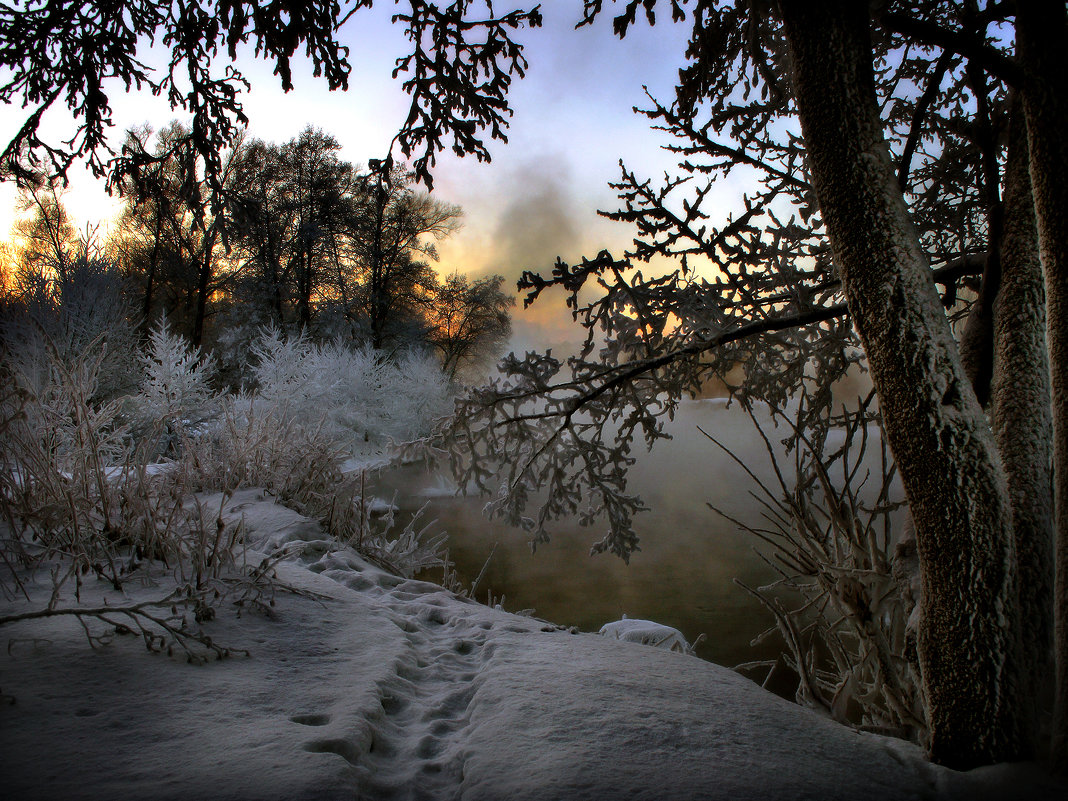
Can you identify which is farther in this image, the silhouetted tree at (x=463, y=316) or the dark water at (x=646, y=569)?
the silhouetted tree at (x=463, y=316)

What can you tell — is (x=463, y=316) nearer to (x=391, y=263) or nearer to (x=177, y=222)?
(x=391, y=263)

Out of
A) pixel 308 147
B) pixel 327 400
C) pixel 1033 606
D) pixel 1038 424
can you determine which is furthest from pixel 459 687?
pixel 308 147

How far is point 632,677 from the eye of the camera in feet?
7.58

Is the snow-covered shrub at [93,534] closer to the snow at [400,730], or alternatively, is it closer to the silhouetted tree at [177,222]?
the snow at [400,730]

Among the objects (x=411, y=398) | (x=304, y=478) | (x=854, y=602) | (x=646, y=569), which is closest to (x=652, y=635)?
(x=854, y=602)

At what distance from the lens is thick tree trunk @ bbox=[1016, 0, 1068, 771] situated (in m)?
1.80

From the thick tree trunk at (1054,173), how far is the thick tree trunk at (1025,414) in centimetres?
9

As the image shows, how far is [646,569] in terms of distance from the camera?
11.9m

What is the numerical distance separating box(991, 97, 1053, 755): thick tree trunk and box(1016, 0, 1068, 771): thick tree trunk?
0.31 ft

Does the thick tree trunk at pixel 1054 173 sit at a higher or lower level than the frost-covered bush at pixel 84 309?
lower

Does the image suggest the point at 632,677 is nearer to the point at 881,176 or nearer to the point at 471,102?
the point at 881,176

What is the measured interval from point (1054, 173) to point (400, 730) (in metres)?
3.15

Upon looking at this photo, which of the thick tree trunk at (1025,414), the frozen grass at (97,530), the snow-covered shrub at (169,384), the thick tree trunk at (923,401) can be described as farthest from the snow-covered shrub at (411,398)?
the thick tree trunk at (1025,414)

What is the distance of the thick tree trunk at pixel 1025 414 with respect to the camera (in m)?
1.81
